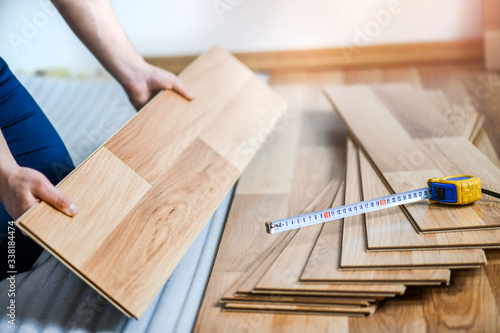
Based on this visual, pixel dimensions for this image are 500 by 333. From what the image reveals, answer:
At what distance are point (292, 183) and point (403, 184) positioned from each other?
17.5 inches

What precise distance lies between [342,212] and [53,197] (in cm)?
73

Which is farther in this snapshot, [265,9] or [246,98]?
[265,9]

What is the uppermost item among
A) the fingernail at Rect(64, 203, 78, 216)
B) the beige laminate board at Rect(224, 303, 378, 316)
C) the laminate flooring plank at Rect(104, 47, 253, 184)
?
the laminate flooring plank at Rect(104, 47, 253, 184)

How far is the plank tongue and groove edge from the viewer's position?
3.51 ft

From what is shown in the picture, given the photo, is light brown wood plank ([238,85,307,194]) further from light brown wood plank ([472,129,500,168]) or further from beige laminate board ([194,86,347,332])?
light brown wood plank ([472,129,500,168])

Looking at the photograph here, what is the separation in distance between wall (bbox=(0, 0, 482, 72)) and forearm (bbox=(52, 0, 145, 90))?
78 centimetres

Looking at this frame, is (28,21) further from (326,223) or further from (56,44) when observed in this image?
(326,223)

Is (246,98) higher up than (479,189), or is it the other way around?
(246,98)

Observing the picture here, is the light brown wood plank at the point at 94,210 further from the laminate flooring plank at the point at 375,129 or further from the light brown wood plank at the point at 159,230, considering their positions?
the laminate flooring plank at the point at 375,129

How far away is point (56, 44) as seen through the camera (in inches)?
86.0

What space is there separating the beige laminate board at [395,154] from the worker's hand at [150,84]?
0.68 meters

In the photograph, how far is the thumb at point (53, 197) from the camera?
105 centimetres

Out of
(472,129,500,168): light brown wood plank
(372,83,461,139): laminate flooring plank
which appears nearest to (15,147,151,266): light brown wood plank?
(372,83,461,139): laminate flooring plank

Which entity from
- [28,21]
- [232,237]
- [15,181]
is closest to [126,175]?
[15,181]
